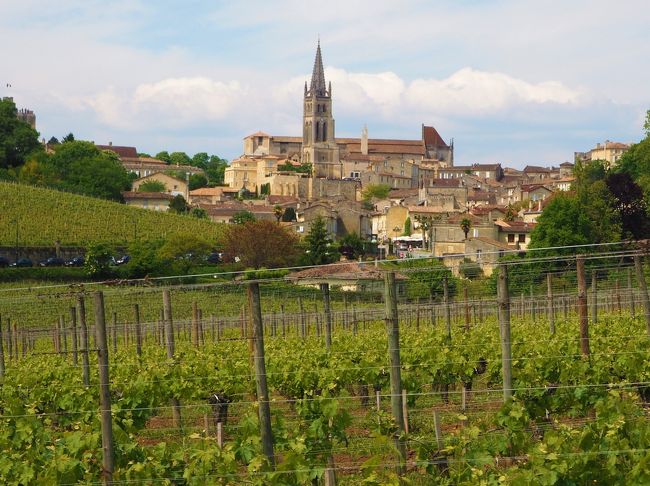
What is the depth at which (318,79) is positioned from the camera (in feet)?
494

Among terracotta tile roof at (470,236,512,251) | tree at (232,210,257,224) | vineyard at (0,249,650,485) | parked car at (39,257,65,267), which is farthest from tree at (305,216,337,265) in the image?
vineyard at (0,249,650,485)

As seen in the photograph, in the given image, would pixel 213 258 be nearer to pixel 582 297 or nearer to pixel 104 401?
pixel 582 297

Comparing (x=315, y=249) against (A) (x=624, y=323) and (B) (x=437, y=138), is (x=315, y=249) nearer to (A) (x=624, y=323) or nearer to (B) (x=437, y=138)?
(A) (x=624, y=323)

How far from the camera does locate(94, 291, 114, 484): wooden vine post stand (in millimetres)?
8014

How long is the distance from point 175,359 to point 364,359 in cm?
212

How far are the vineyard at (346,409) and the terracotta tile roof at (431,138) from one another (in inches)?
5774

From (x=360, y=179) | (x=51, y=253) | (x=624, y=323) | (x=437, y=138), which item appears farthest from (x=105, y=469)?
(x=437, y=138)

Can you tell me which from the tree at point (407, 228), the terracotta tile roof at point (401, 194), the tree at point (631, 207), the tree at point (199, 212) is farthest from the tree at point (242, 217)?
the tree at point (631, 207)

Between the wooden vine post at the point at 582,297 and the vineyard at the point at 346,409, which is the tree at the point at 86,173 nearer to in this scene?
the vineyard at the point at 346,409

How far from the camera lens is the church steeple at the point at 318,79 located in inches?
5876

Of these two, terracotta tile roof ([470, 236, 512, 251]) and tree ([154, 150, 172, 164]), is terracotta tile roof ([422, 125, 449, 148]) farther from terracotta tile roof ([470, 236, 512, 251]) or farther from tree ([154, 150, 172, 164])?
terracotta tile roof ([470, 236, 512, 251])

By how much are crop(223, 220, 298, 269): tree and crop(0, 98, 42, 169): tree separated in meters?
39.7

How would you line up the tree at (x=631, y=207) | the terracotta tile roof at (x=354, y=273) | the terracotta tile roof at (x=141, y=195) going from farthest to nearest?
the terracotta tile roof at (x=141, y=195) → the tree at (x=631, y=207) → the terracotta tile roof at (x=354, y=273)

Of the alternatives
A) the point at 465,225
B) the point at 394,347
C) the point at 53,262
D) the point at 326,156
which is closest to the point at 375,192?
the point at 326,156
